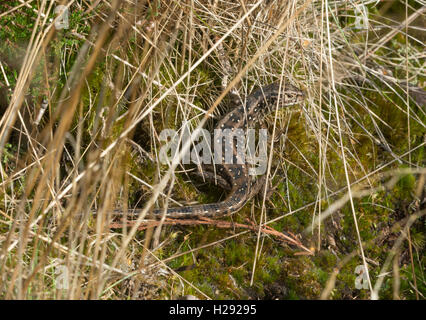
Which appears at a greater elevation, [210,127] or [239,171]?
[210,127]

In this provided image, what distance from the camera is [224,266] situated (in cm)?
344

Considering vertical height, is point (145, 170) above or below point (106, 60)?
below

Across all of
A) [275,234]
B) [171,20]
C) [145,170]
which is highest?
[171,20]

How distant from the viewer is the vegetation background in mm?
3156

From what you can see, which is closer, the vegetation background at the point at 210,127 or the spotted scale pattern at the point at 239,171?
the vegetation background at the point at 210,127

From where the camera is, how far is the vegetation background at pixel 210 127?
316 centimetres

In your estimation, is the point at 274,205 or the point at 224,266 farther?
the point at 274,205

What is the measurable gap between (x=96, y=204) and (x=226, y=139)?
1396 millimetres

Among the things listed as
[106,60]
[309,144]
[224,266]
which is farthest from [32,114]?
[309,144]

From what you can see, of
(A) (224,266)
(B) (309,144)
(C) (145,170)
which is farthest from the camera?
(B) (309,144)

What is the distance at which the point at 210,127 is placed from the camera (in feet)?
13.4

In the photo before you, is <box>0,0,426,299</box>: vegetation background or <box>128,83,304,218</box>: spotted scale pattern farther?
<box>128,83,304,218</box>: spotted scale pattern

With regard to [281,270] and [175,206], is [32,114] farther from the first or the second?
[281,270]
